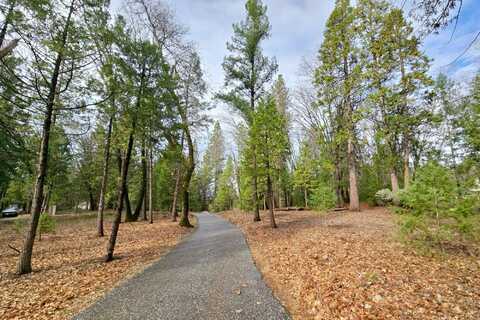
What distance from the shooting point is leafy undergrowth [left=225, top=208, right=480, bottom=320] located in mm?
2744

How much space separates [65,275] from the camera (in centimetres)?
516

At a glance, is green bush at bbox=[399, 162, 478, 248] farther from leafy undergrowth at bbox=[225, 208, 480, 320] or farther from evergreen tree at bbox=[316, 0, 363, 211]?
evergreen tree at bbox=[316, 0, 363, 211]

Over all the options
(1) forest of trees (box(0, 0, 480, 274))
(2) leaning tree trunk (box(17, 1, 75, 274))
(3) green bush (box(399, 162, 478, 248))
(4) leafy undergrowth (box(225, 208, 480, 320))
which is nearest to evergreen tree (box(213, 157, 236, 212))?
(1) forest of trees (box(0, 0, 480, 274))

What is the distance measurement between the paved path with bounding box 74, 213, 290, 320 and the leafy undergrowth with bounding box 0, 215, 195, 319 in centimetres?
57

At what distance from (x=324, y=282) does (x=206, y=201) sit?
136 feet

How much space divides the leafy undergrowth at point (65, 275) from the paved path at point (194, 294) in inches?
22.5

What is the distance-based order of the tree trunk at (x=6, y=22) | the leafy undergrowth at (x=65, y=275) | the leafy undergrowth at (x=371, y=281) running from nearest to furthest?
1. the leafy undergrowth at (x=371, y=281)
2. the leafy undergrowth at (x=65, y=275)
3. the tree trunk at (x=6, y=22)

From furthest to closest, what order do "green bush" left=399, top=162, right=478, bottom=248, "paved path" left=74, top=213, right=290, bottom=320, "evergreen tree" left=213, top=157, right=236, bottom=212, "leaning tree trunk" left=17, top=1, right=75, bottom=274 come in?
1. "evergreen tree" left=213, top=157, right=236, bottom=212
2. "leaning tree trunk" left=17, top=1, right=75, bottom=274
3. "green bush" left=399, top=162, right=478, bottom=248
4. "paved path" left=74, top=213, right=290, bottom=320

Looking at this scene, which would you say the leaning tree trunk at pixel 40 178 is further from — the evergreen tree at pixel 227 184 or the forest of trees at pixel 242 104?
the evergreen tree at pixel 227 184

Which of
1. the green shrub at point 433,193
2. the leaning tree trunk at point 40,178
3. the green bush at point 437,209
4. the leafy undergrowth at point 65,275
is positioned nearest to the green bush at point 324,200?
the green bush at point 437,209

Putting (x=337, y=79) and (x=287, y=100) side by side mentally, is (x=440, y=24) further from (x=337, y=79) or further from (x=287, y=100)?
(x=287, y=100)

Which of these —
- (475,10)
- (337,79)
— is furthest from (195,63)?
(475,10)

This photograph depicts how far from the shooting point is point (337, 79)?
1070 centimetres

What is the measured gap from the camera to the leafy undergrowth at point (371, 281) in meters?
2.74
